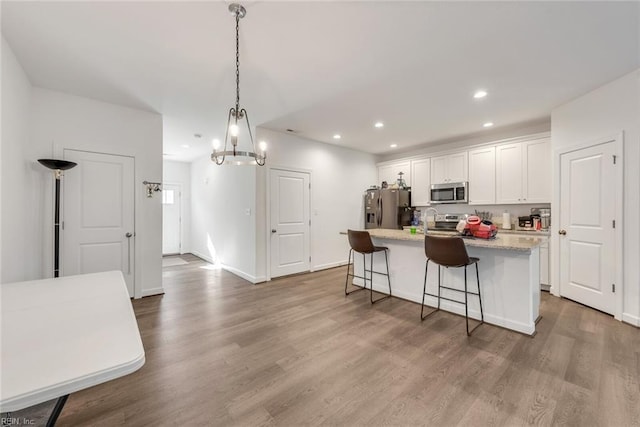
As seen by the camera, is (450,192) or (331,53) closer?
(331,53)

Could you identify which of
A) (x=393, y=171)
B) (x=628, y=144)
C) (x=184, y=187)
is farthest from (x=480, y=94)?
(x=184, y=187)

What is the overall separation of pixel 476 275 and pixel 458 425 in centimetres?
181

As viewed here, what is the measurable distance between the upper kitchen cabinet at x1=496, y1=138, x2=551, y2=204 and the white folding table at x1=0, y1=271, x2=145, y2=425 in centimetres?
537

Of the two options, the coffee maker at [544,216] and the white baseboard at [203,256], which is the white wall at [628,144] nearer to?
the coffee maker at [544,216]

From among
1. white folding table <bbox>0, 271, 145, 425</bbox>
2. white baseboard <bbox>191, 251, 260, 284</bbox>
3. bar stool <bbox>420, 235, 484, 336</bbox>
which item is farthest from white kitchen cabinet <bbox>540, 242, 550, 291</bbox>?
white folding table <bbox>0, 271, 145, 425</bbox>

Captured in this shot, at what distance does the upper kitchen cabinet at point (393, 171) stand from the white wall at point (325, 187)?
187mm

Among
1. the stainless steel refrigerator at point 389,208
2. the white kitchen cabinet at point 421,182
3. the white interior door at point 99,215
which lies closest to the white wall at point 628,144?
the white kitchen cabinet at point 421,182

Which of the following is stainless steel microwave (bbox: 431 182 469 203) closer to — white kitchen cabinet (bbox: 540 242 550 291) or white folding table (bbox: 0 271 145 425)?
white kitchen cabinet (bbox: 540 242 550 291)

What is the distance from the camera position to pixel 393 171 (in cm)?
635

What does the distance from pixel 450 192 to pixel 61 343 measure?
221 inches

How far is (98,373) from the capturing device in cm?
86

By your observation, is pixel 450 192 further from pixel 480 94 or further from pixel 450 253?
pixel 450 253

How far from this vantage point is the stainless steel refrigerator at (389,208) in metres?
5.74

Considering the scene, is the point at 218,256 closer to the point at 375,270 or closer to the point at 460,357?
the point at 375,270
